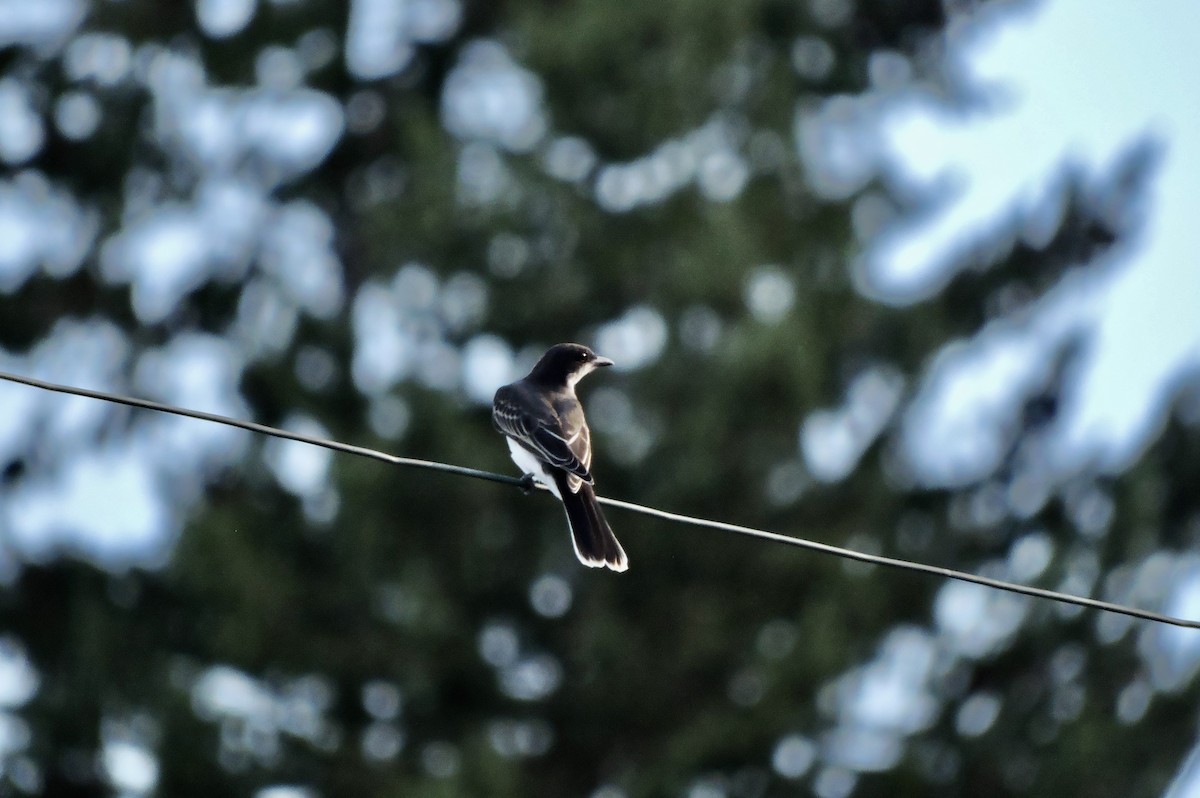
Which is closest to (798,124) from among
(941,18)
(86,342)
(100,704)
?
(941,18)

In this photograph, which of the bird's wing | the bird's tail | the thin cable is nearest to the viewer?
the thin cable

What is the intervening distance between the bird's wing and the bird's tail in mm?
58

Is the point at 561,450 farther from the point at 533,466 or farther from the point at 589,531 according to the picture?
the point at 589,531

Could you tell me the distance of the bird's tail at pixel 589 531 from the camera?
23.1 feet

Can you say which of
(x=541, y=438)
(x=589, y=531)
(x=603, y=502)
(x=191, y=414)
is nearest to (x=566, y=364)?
(x=541, y=438)

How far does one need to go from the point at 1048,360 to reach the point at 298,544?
5.59 metres

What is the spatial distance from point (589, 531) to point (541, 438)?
50 cm

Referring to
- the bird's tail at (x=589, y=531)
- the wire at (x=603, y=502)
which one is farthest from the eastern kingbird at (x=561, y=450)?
the wire at (x=603, y=502)

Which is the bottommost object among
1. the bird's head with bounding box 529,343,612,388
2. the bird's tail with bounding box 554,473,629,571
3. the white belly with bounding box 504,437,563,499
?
the bird's tail with bounding box 554,473,629,571

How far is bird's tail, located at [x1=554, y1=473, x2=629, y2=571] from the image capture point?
23.1ft

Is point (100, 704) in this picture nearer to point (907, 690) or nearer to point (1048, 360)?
point (907, 690)

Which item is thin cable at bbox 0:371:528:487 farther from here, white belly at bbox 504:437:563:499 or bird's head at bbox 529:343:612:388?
bird's head at bbox 529:343:612:388

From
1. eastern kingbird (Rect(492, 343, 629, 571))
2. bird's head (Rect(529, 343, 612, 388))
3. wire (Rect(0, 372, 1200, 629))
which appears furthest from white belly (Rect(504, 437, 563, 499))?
wire (Rect(0, 372, 1200, 629))

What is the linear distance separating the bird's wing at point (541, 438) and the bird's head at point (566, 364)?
1.84 ft
